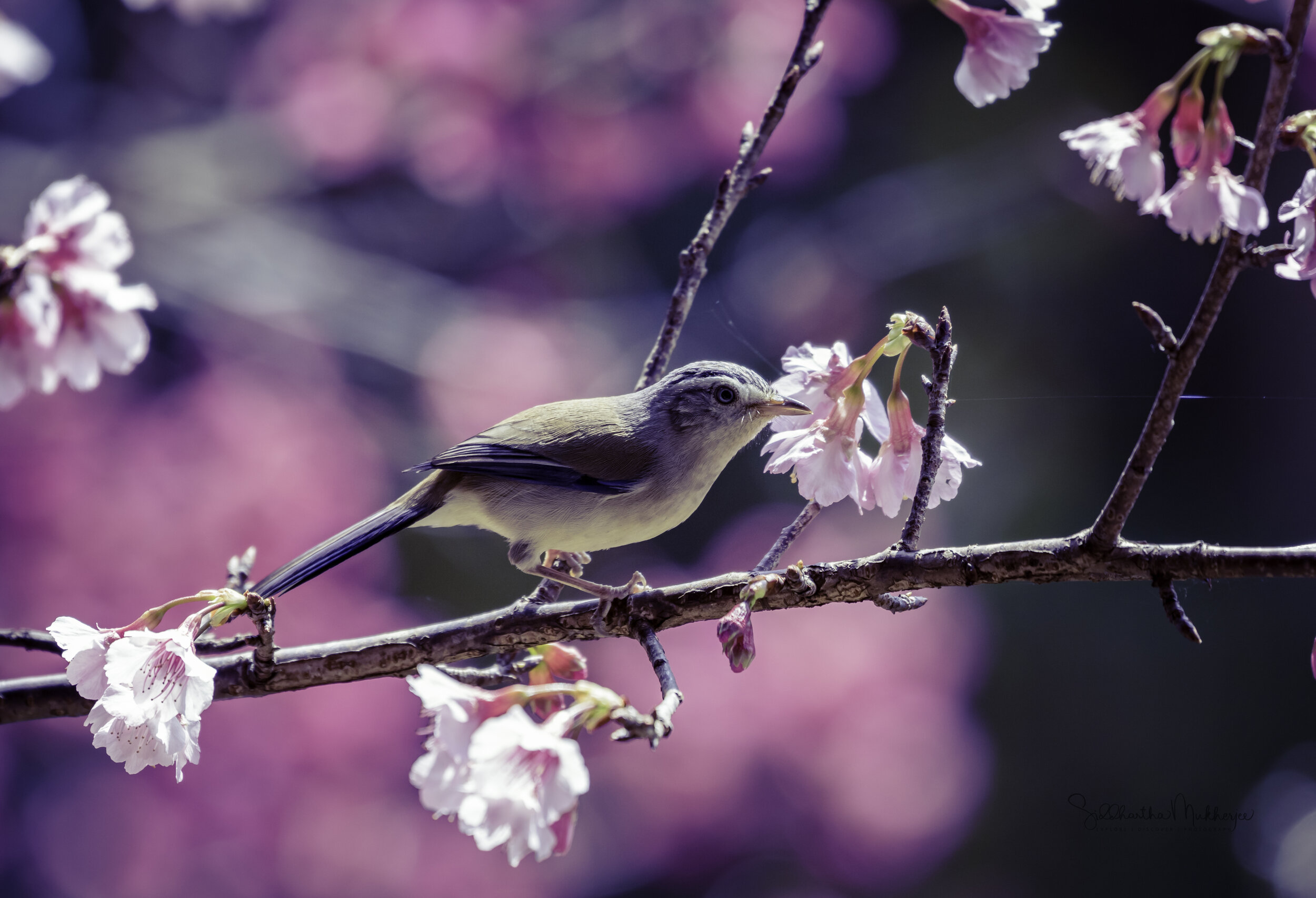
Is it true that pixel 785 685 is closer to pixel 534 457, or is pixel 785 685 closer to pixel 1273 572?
pixel 534 457

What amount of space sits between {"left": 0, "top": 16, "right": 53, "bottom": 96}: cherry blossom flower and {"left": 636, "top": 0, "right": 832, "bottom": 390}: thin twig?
1.25 meters

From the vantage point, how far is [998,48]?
870 millimetres

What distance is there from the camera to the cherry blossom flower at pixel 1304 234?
729 millimetres

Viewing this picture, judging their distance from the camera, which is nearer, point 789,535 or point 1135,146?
point 1135,146

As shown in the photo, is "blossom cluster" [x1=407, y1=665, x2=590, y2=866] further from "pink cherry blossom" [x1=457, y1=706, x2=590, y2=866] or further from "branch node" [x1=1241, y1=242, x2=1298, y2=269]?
"branch node" [x1=1241, y1=242, x2=1298, y2=269]

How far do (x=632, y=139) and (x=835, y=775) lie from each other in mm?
2165

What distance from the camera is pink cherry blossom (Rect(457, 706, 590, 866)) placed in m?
0.64

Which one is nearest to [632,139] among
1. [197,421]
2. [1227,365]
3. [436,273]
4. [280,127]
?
[436,273]

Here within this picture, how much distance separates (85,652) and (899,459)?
78cm

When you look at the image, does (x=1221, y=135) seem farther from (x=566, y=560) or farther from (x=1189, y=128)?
(x=566, y=560)

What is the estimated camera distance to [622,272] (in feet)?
11.4

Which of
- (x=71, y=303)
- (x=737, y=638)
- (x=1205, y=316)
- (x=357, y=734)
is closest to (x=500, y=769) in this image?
(x=737, y=638)

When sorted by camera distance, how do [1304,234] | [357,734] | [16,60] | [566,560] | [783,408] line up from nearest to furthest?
[1304,234] → [783,408] → [566,560] → [16,60] → [357,734]

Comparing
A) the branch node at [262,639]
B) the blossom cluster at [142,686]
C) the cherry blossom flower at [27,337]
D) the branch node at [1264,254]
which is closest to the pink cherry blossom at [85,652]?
the blossom cluster at [142,686]
